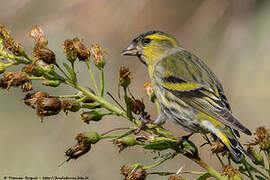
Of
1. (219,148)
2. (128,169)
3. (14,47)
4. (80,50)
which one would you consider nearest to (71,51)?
(80,50)

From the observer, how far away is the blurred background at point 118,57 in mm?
3742

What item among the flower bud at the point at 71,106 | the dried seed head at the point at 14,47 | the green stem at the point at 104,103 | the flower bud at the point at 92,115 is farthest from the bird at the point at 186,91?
the dried seed head at the point at 14,47

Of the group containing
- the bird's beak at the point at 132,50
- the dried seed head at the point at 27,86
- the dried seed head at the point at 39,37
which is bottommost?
the dried seed head at the point at 27,86

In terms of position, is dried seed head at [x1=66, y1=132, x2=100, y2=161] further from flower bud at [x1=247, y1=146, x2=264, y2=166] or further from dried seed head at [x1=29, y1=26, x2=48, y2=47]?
flower bud at [x1=247, y1=146, x2=264, y2=166]

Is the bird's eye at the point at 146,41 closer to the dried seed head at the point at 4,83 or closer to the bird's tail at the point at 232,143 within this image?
the bird's tail at the point at 232,143

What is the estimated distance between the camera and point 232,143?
2.34 metres

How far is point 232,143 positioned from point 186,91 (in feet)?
2.39

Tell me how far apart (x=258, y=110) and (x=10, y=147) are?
230cm

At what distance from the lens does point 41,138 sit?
3.81 metres

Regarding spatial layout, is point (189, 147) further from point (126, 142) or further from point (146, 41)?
point (146, 41)

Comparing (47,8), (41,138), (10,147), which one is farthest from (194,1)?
(10,147)

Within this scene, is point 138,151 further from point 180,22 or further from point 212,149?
point 212,149

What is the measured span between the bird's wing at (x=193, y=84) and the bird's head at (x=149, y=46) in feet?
0.33

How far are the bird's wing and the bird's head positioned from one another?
10 centimetres
